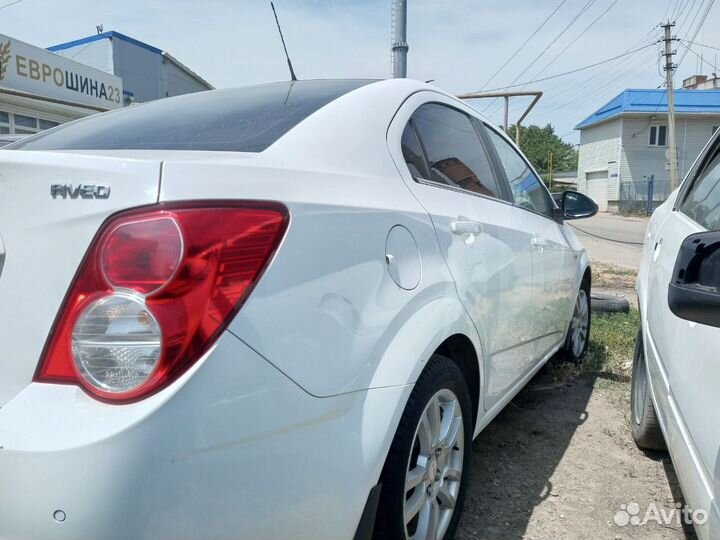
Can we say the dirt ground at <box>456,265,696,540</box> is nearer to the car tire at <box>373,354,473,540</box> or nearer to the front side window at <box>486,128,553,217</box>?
the car tire at <box>373,354,473,540</box>

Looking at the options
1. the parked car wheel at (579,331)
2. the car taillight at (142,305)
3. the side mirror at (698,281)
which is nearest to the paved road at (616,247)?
the parked car wheel at (579,331)

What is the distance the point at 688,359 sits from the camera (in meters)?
1.95

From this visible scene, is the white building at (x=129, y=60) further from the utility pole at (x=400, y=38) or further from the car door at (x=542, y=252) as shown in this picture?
the car door at (x=542, y=252)

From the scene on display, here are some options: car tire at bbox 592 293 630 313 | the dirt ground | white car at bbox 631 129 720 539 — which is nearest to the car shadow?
the dirt ground

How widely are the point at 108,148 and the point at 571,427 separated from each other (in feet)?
9.60

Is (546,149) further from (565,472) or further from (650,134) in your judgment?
(565,472)

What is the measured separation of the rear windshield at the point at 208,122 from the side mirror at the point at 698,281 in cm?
108

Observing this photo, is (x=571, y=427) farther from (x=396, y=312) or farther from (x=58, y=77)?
(x=58, y=77)

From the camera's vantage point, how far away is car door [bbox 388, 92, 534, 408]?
221 centimetres

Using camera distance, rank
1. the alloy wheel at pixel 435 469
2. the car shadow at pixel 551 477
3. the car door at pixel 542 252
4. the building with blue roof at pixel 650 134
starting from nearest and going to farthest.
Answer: the alloy wheel at pixel 435 469
the car shadow at pixel 551 477
the car door at pixel 542 252
the building with blue roof at pixel 650 134

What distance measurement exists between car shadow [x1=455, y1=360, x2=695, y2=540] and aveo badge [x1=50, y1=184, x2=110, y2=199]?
1928mm

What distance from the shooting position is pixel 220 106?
88.5 inches

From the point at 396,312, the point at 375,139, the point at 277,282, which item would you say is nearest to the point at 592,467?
the point at 396,312

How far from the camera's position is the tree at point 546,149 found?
7404 cm
